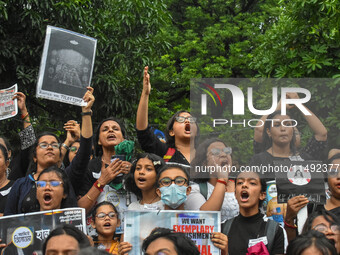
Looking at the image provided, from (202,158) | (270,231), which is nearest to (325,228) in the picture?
(270,231)

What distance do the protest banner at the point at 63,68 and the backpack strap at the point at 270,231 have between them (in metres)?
2.53

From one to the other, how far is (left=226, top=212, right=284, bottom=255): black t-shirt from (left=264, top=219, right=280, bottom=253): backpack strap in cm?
2

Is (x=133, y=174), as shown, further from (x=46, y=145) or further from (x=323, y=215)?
(x=323, y=215)

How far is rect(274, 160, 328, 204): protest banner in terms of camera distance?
504 centimetres

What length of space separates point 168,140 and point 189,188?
3.27ft

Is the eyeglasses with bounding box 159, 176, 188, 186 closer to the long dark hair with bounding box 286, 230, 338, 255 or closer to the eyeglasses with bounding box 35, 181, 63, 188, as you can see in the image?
the eyeglasses with bounding box 35, 181, 63, 188

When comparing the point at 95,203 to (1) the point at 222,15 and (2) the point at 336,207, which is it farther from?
(1) the point at 222,15

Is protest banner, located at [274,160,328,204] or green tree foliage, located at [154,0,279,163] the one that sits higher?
green tree foliage, located at [154,0,279,163]

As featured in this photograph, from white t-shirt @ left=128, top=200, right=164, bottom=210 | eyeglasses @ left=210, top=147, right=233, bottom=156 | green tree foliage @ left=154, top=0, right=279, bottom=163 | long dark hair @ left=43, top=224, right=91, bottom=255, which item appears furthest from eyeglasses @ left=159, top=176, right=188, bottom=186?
green tree foliage @ left=154, top=0, right=279, bottom=163

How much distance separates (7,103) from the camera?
6.77 metres

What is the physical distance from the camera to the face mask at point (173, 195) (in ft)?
17.1

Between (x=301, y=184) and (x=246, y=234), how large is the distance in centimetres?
60

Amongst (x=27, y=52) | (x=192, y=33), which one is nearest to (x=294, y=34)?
(x=27, y=52)

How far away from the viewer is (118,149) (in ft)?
18.9
